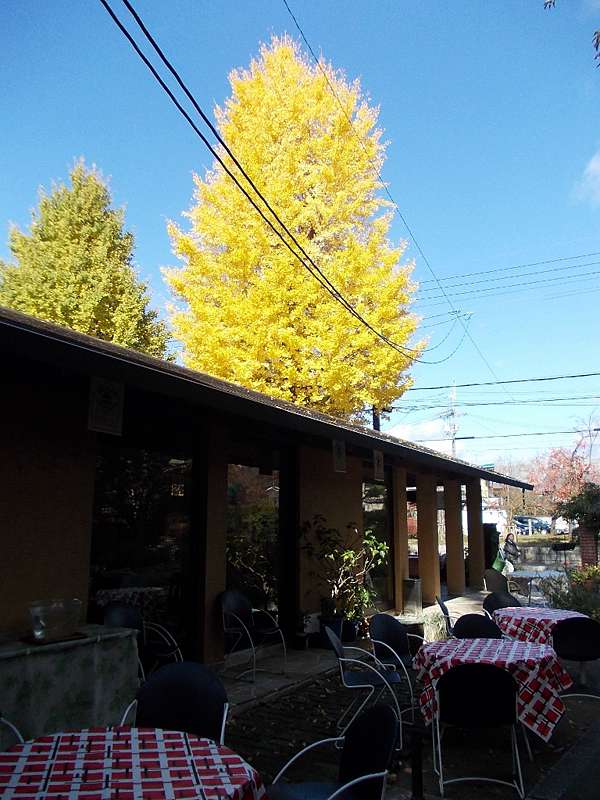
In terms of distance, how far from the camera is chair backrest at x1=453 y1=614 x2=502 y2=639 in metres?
5.32

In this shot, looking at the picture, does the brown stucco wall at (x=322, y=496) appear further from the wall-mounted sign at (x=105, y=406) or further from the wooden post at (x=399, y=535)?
the wall-mounted sign at (x=105, y=406)

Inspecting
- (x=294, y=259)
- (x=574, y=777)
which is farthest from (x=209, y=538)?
(x=294, y=259)

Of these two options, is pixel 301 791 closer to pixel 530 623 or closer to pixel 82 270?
pixel 530 623

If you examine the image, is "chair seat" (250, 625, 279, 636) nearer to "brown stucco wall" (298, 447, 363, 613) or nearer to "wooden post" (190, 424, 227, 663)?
"wooden post" (190, 424, 227, 663)

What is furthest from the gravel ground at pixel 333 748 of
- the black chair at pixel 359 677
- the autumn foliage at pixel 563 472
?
the autumn foliage at pixel 563 472

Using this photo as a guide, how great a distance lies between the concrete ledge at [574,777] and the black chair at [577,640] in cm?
117

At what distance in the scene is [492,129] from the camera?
946cm

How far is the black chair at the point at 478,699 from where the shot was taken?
11.9ft

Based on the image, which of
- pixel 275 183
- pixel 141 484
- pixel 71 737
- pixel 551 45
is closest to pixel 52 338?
pixel 71 737

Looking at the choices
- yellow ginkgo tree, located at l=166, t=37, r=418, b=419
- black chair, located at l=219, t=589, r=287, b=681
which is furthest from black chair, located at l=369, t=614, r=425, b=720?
yellow ginkgo tree, located at l=166, t=37, r=418, b=419

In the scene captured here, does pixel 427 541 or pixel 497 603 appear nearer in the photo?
pixel 497 603

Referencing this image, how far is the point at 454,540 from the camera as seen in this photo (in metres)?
13.7

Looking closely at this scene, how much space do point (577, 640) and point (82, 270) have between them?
50.0ft

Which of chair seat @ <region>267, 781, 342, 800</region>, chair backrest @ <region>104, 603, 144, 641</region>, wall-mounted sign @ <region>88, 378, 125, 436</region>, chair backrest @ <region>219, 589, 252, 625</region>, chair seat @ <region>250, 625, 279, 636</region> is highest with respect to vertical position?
wall-mounted sign @ <region>88, 378, 125, 436</region>
